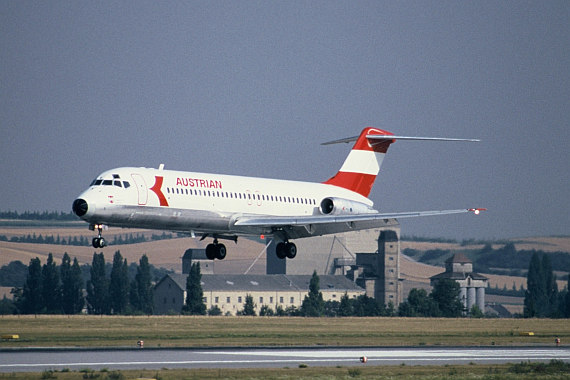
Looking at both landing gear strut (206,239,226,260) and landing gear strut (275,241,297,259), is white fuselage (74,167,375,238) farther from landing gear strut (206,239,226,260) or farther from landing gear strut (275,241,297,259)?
landing gear strut (206,239,226,260)

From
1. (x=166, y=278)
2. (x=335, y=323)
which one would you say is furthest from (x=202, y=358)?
(x=166, y=278)

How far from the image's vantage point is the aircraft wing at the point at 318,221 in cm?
5766

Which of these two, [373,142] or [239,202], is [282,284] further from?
[239,202]

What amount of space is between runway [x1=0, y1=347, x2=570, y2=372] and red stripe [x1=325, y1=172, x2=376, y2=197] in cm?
1093

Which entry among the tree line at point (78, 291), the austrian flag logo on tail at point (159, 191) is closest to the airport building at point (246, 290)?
the tree line at point (78, 291)

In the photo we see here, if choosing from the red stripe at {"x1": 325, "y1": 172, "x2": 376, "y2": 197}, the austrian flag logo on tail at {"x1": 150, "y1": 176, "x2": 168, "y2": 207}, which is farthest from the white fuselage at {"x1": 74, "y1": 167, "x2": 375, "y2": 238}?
the red stripe at {"x1": 325, "y1": 172, "x2": 376, "y2": 197}

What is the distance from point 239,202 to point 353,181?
Answer: 41.5 feet

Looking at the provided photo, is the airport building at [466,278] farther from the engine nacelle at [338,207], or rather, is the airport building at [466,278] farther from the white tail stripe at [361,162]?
the engine nacelle at [338,207]

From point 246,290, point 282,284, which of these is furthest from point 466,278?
point 246,290

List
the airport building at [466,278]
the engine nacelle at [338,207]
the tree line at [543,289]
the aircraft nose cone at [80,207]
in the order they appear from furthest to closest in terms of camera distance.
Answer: the airport building at [466,278]
the tree line at [543,289]
the engine nacelle at [338,207]
the aircraft nose cone at [80,207]

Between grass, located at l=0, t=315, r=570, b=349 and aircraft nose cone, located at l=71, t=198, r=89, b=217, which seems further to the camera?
grass, located at l=0, t=315, r=570, b=349

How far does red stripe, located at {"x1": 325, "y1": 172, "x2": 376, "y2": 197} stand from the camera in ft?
221

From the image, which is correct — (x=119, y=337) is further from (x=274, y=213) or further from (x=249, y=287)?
(x=249, y=287)

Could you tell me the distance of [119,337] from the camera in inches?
2761
